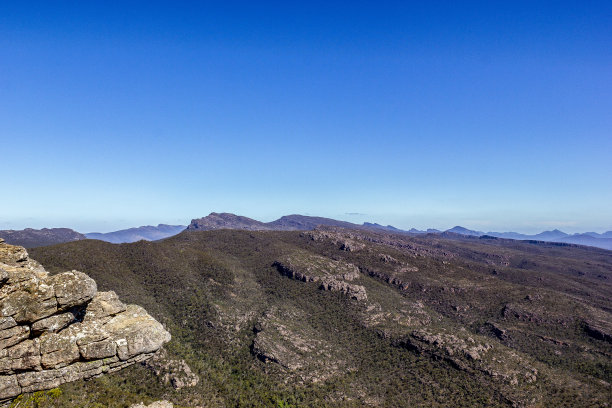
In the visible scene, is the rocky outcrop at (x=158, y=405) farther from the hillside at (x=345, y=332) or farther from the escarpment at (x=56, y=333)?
the hillside at (x=345, y=332)

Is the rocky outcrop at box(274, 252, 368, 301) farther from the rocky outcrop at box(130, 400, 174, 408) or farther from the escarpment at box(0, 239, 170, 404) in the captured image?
the escarpment at box(0, 239, 170, 404)

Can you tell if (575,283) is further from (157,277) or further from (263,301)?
(157,277)

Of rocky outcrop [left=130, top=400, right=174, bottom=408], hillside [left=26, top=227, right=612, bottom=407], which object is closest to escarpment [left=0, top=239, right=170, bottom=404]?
rocky outcrop [left=130, top=400, right=174, bottom=408]

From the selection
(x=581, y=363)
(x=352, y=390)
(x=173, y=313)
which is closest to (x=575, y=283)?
(x=581, y=363)

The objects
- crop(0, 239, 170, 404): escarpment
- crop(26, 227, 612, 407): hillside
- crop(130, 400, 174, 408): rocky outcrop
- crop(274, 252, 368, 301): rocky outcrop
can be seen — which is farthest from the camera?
crop(274, 252, 368, 301): rocky outcrop

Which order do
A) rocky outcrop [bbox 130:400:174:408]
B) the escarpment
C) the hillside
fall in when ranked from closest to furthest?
the escarpment, rocky outcrop [bbox 130:400:174:408], the hillside

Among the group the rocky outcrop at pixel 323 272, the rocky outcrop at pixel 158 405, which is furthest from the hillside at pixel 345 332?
the rocky outcrop at pixel 158 405
